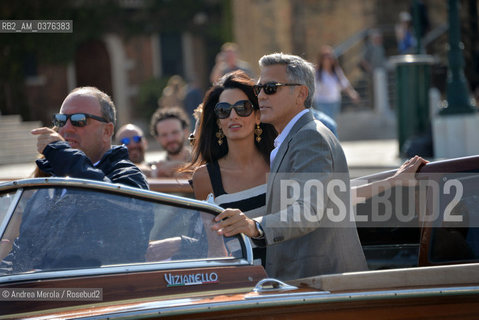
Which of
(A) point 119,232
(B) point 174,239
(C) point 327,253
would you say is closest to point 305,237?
(C) point 327,253

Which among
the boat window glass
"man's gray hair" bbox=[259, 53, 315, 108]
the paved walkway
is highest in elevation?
"man's gray hair" bbox=[259, 53, 315, 108]

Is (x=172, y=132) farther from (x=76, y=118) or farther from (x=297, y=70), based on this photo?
(x=297, y=70)

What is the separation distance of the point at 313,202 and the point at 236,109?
99 centimetres

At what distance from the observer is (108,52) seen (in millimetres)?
28094

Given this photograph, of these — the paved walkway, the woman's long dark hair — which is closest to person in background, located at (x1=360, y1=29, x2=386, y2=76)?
the paved walkway

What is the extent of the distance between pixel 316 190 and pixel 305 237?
264 mm

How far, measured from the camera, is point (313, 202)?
310cm

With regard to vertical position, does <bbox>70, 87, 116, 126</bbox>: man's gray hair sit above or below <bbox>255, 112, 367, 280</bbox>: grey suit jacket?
above

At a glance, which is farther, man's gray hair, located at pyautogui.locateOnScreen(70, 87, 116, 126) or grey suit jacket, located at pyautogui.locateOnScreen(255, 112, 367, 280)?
man's gray hair, located at pyautogui.locateOnScreen(70, 87, 116, 126)

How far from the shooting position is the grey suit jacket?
3.11 meters

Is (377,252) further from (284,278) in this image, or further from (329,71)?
(329,71)

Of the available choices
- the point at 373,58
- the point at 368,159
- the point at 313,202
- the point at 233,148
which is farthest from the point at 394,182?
the point at 373,58

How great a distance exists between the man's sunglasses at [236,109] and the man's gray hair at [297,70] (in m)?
0.47

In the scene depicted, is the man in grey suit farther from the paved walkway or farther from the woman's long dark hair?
the paved walkway
